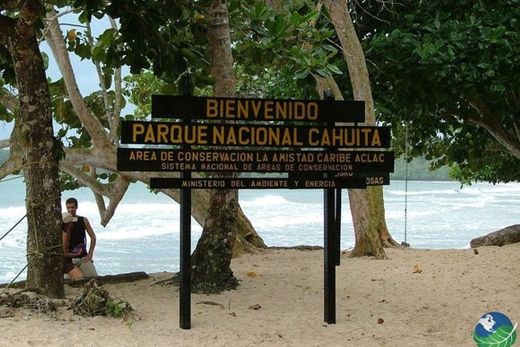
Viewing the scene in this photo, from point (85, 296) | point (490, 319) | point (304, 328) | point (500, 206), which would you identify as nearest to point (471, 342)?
point (304, 328)

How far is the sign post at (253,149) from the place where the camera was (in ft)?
19.4

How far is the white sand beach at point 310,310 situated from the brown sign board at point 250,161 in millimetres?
1347

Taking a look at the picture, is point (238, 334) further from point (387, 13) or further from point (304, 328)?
point (387, 13)

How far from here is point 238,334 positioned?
581 centimetres

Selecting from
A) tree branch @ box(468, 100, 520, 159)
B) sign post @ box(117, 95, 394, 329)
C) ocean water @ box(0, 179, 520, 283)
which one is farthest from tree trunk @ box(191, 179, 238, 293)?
ocean water @ box(0, 179, 520, 283)

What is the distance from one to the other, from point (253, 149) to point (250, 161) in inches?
6.5

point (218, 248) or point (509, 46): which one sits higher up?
point (509, 46)

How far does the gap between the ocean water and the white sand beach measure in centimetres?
1314

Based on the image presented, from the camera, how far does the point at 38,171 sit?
264 inches

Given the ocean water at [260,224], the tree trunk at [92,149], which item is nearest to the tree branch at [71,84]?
the tree trunk at [92,149]

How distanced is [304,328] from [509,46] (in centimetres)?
606

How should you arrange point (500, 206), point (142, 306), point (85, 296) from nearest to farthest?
point (85, 296)
point (142, 306)
point (500, 206)

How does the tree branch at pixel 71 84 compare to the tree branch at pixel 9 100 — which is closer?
the tree branch at pixel 71 84

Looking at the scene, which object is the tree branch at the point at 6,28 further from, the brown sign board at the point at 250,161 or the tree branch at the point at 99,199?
the tree branch at the point at 99,199
